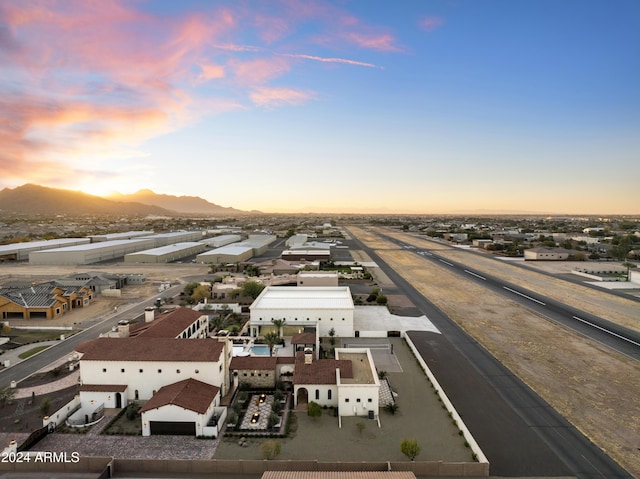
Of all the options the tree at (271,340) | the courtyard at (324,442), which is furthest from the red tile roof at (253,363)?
the courtyard at (324,442)

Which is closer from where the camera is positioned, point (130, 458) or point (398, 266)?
point (130, 458)

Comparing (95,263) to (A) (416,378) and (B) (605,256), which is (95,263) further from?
(B) (605,256)

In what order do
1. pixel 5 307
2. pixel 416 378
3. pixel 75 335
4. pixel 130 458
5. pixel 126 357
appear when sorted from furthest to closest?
pixel 5 307, pixel 75 335, pixel 416 378, pixel 126 357, pixel 130 458

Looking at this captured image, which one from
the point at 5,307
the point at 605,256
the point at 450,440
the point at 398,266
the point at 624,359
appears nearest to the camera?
the point at 450,440

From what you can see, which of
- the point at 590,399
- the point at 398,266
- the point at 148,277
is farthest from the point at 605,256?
the point at 148,277

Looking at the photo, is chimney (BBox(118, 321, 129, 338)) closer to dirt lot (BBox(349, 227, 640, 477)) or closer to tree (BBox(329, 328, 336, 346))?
tree (BBox(329, 328, 336, 346))

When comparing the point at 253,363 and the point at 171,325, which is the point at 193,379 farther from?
the point at 171,325
